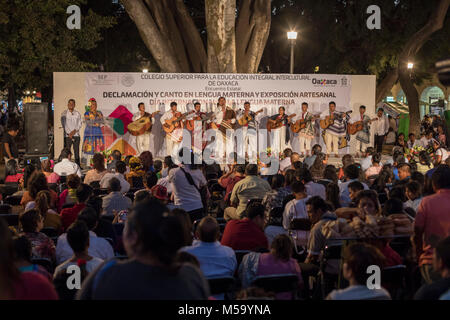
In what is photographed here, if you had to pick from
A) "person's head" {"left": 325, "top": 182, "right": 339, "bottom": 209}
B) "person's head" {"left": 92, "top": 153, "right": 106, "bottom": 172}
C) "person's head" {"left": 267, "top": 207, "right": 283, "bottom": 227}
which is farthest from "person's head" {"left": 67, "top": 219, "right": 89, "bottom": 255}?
"person's head" {"left": 92, "top": 153, "right": 106, "bottom": 172}

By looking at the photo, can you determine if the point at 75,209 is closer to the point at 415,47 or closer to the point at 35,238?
the point at 35,238

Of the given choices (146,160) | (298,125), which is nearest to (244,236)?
(146,160)

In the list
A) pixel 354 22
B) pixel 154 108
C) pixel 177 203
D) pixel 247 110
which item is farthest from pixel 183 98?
pixel 354 22

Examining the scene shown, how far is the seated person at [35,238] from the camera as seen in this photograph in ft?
17.4

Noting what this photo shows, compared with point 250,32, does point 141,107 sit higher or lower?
lower

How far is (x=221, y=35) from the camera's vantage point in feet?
58.2

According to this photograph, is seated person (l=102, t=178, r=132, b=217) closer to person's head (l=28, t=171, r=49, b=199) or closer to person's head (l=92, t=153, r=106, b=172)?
person's head (l=28, t=171, r=49, b=199)

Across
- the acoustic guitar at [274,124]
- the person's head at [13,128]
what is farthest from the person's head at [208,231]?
the acoustic guitar at [274,124]

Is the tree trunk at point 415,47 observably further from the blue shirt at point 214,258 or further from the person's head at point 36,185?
the blue shirt at point 214,258

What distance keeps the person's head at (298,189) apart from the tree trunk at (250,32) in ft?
42.7

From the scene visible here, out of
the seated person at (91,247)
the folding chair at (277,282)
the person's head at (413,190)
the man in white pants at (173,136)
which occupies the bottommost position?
the folding chair at (277,282)

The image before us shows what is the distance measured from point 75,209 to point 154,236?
4.34 metres

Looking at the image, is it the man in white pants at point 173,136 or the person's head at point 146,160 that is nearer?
the person's head at point 146,160

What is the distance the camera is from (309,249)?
5.83 m
